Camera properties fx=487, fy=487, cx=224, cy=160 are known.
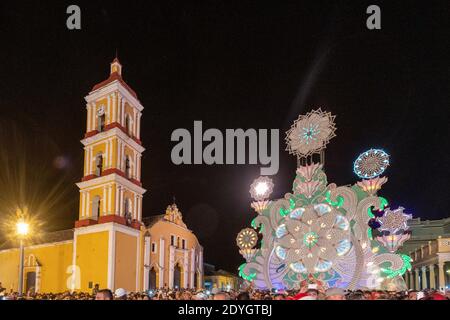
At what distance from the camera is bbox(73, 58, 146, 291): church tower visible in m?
34.2

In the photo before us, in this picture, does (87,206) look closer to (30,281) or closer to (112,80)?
(30,281)

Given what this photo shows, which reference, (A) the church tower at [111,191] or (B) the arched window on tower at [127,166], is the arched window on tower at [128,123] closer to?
(A) the church tower at [111,191]

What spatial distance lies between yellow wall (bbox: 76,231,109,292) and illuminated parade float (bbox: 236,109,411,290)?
984 centimetres

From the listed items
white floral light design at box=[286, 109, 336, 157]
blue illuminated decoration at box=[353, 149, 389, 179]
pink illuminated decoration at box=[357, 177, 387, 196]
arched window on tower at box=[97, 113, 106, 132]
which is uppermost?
arched window on tower at box=[97, 113, 106, 132]

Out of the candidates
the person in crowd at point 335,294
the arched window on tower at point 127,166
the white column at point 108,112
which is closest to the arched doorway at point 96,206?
the arched window on tower at point 127,166

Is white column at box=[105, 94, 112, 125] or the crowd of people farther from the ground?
white column at box=[105, 94, 112, 125]

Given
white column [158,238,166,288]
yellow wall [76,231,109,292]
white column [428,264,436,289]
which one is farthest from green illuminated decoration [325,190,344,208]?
white column [158,238,166,288]

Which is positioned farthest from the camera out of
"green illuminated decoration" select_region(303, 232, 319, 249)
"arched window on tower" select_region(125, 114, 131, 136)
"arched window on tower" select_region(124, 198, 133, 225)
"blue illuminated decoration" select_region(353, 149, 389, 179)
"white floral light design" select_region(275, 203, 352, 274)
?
"arched window on tower" select_region(125, 114, 131, 136)

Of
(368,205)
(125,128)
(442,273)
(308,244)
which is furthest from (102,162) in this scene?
(442,273)

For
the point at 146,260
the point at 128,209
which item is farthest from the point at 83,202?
the point at 146,260

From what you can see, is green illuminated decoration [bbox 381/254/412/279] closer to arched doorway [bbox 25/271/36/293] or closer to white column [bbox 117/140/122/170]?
white column [bbox 117/140/122/170]
